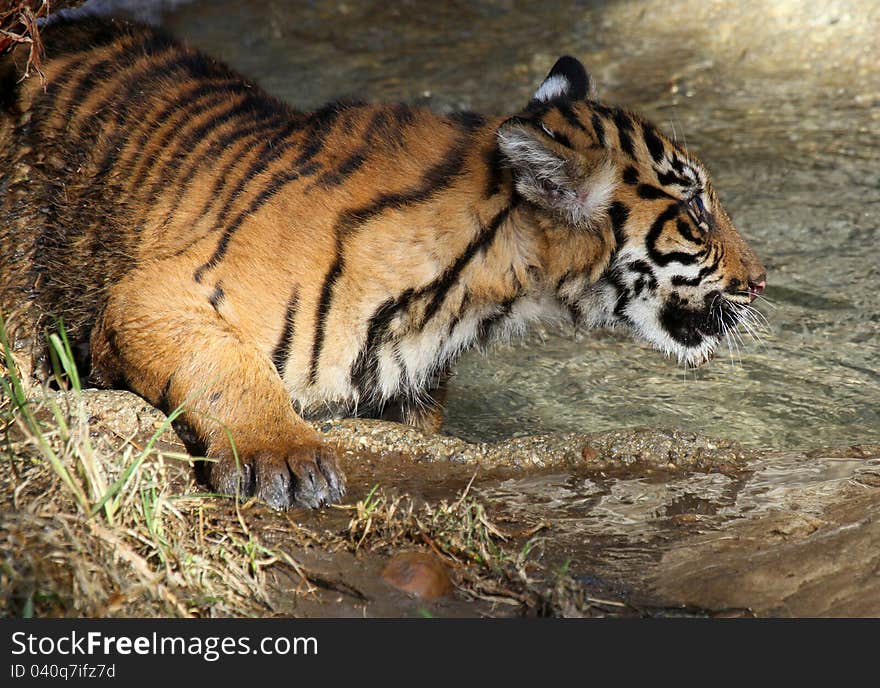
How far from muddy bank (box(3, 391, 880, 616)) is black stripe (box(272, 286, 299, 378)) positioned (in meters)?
0.33

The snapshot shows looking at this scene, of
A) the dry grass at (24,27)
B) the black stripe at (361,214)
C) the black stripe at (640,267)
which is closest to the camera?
the black stripe at (361,214)

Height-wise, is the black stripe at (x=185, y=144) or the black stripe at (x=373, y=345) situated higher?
the black stripe at (x=185, y=144)

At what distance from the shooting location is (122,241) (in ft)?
11.8

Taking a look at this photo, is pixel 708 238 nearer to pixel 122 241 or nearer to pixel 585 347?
pixel 585 347

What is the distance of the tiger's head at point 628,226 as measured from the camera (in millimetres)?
3217

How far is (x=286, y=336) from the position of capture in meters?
3.31

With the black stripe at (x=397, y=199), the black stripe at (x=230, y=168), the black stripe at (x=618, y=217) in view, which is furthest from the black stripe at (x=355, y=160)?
the black stripe at (x=618, y=217)

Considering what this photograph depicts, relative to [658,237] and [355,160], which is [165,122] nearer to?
[355,160]

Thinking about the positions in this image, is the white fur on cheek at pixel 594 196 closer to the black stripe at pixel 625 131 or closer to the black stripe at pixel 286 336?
the black stripe at pixel 625 131

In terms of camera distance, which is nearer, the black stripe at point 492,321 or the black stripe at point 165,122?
the black stripe at point 492,321

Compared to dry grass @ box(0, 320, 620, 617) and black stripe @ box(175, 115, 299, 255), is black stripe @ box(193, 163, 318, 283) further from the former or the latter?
dry grass @ box(0, 320, 620, 617)

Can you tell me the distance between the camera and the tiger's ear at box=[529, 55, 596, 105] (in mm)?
3703

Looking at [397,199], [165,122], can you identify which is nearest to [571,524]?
A: [397,199]

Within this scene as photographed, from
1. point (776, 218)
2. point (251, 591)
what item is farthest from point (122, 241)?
point (776, 218)
